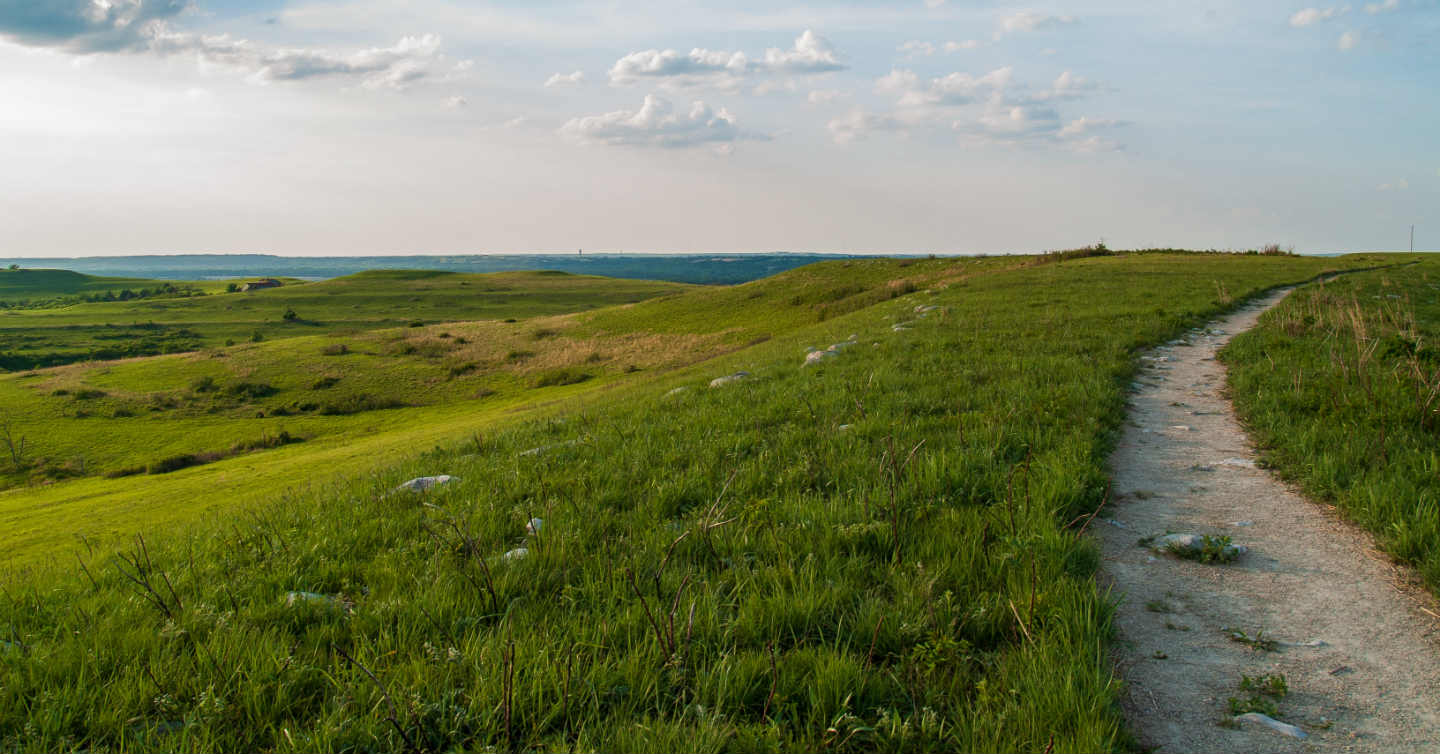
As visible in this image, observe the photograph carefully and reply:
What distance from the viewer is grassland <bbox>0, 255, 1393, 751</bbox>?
137 inches

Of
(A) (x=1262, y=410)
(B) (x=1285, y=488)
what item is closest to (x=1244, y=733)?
(B) (x=1285, y=488)

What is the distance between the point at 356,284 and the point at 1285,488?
670ft

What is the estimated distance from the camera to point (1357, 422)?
8250 mm

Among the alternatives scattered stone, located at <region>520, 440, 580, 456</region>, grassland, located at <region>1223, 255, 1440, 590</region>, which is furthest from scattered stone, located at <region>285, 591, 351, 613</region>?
A: grassland, located at <region>1223, 255, 1440, 590</region>

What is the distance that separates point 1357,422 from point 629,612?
9186 mm

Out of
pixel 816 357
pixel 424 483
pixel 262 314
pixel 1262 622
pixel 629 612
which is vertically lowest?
pixel 424 483

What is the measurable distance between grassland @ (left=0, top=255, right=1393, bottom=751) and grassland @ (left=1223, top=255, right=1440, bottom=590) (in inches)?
79.0

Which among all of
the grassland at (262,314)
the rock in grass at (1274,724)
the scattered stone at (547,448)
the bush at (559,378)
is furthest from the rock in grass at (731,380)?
the grassland at (262,314)

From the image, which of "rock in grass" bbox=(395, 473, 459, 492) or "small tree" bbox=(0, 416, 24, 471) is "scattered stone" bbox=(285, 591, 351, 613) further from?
"small tree" bbox=(0, 416, 24, 471)

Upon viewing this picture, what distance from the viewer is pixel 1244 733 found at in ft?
11.2

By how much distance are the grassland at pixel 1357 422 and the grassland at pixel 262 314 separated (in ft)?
353

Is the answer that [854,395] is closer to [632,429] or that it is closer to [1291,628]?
[632,429]

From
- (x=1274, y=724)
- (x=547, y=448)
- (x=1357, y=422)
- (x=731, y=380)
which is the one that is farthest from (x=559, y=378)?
(x=1274, y=724)

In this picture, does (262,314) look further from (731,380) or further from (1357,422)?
(1357,422)
